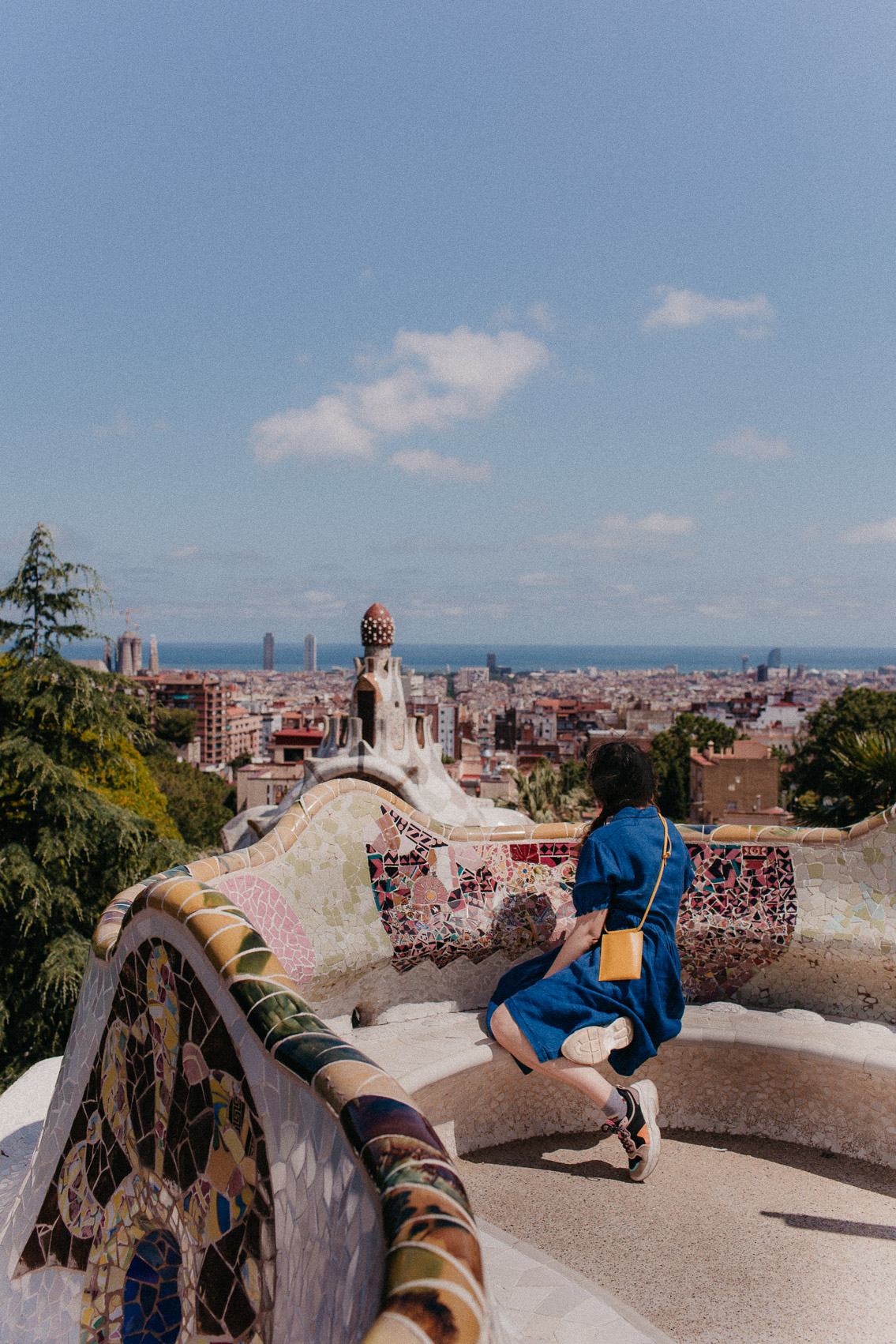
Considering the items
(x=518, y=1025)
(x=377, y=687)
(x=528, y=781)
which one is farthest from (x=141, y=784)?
(x=518, y=1025)

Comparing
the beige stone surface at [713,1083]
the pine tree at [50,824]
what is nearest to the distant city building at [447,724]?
the pine tree at [50,824]

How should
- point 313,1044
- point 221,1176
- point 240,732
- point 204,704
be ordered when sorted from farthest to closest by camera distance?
point 240,732 → point 204,704 → point 221,1176 → point 313,1044

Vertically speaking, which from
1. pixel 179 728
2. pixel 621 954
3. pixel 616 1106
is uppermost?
pixel 621 954

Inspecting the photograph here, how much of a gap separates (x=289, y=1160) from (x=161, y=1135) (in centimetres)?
62

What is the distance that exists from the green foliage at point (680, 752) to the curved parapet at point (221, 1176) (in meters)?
32.0

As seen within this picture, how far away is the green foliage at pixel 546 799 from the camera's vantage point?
2005cm

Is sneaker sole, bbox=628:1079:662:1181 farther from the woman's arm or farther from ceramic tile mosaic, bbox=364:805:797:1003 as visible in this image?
ceramic tile mosaic, bbox=364:805:797:1003

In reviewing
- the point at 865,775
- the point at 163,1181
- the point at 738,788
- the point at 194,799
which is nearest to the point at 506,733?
the point at 194,799

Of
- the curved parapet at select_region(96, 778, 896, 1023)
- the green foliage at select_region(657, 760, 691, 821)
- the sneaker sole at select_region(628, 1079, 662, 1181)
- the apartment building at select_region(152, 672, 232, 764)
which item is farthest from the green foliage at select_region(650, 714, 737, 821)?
the apartment building at select_region(152, 672, 232, 764)

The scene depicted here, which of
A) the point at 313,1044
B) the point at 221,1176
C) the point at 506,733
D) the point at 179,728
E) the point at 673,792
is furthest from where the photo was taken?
the point at 506,733

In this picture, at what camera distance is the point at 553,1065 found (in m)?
3.47

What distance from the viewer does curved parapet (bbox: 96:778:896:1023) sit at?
4.44m

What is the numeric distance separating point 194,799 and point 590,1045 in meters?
35.0

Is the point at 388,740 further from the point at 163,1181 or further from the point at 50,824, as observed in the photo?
the point at 163,1181
